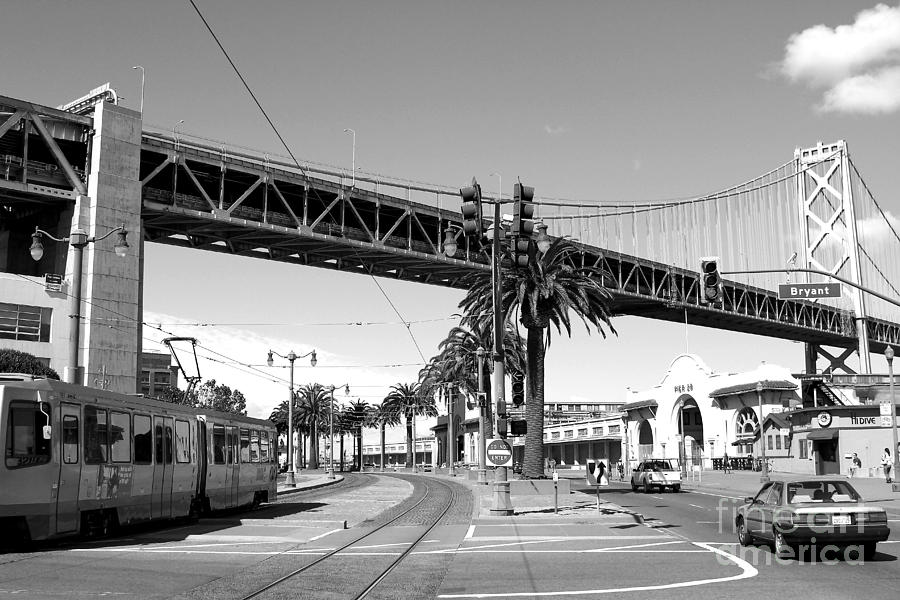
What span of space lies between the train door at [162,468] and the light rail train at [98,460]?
1.0 inches

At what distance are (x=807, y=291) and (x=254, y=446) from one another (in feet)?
61.3

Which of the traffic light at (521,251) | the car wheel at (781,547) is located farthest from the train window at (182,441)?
the car wheel at (781,547)

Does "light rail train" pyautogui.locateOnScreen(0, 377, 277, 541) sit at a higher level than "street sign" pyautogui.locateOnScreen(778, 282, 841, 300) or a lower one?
lower

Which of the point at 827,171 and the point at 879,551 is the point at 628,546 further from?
the point at 827,171

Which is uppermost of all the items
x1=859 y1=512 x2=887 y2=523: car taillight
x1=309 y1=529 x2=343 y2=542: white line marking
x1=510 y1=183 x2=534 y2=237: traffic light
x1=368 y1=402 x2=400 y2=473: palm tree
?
x1=510 y1=183 x2=534 y2=237: traffic light

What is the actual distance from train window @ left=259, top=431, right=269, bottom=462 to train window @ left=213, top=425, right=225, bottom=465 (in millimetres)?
4443

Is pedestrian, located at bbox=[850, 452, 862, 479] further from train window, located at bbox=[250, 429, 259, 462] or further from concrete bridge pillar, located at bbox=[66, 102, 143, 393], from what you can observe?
concrete bridge pillar, located at bbox=[66, 102, 143, 393]

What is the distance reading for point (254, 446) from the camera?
106 ft

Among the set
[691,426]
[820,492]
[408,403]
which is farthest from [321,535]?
[408,403]

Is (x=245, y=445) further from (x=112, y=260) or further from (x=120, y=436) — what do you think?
(x=112, y=260)

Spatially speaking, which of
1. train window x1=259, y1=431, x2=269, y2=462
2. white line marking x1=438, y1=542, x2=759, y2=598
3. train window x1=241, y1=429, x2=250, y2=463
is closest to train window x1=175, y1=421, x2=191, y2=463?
train window x1=241, y1=429, x2=250, y2=463

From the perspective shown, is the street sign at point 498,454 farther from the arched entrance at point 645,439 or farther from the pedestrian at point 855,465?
the arched entrance at point 645,439

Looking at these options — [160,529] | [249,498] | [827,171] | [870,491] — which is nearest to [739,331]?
[827,171]

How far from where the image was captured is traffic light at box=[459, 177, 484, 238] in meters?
22.9
